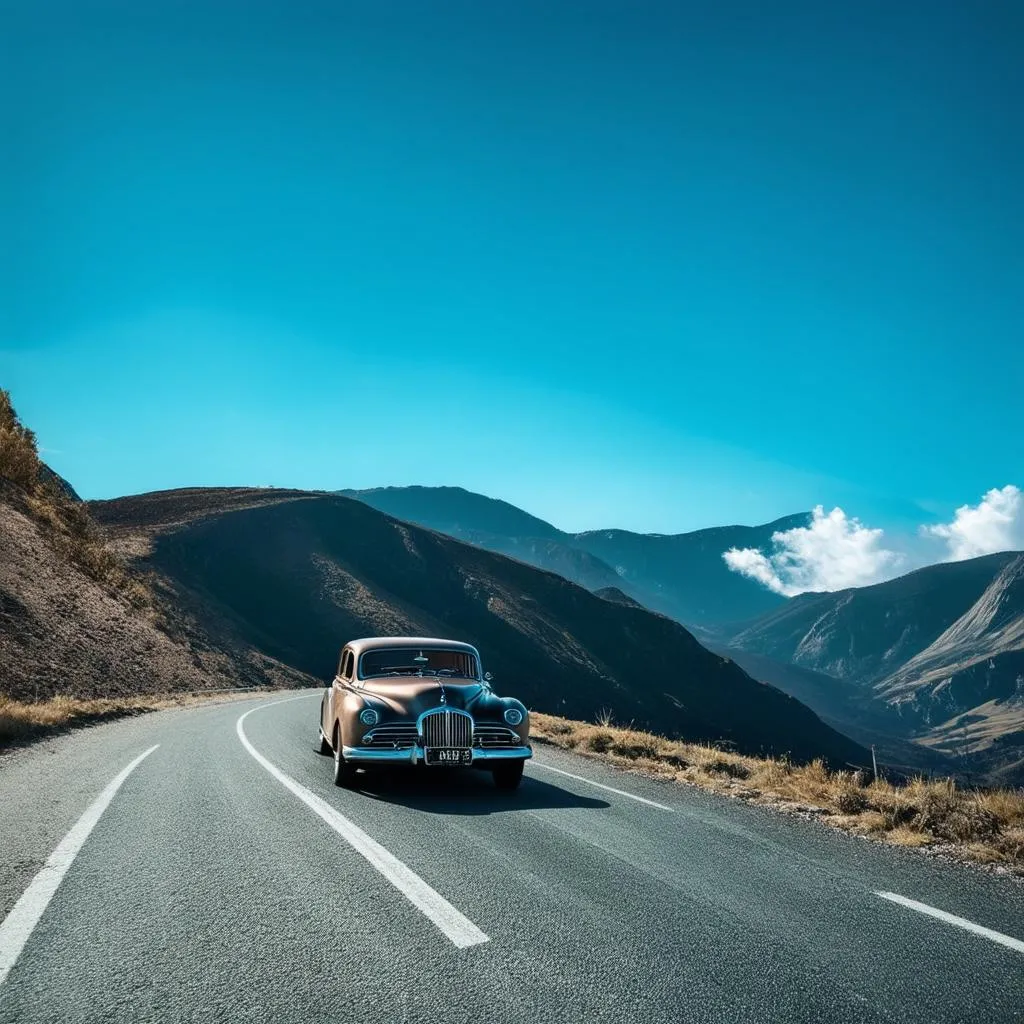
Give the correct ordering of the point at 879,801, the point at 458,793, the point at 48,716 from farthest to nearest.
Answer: the point at 48,716 < the point at 458,793 < the point at 879,801

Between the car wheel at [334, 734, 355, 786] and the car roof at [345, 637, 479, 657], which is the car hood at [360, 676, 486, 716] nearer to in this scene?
the car wheel at [334, 734, 355, 786]

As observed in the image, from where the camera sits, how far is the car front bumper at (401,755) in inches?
332

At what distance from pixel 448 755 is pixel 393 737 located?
0.70 m

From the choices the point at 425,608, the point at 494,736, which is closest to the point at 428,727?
the point at 494,736

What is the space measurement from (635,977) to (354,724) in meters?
5.74

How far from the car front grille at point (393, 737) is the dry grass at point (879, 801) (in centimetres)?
438

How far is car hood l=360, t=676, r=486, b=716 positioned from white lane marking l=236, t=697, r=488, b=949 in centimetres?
142

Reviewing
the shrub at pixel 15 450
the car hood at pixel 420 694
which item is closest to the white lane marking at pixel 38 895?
the car hood at pixel 420 694

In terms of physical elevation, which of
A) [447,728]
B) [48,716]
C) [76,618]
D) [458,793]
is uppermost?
[76,618]

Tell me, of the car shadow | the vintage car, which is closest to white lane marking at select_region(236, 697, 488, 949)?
the vintage car

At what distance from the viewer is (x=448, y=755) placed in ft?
28.3

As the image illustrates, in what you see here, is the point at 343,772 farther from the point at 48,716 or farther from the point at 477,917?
the point at 48,716

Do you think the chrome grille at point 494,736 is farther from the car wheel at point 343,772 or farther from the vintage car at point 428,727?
the car wheel at point 343,772

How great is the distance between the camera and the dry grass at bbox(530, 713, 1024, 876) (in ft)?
22.5
